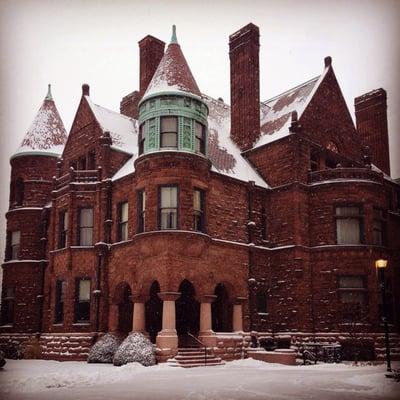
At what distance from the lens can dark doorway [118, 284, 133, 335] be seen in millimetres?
28942

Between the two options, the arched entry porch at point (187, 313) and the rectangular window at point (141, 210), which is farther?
the arched entry porch at point (187, 313)

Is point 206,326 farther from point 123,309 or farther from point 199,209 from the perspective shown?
point 199,209

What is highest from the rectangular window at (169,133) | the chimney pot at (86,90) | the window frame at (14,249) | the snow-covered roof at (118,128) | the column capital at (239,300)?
the chimney pot at (86,90)

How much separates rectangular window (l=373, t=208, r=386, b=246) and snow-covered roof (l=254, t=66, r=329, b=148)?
6.49 meters

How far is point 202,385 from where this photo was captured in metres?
16.0

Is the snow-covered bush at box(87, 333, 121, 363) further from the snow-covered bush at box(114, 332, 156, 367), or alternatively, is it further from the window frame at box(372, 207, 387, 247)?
the window frame at box(372, 207, 387, 247)

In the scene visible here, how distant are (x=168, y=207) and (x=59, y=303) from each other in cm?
959

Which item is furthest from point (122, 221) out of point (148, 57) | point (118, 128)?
point (148, 57)

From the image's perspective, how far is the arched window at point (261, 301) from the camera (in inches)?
1188

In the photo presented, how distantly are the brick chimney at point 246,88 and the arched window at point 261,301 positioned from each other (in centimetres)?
888

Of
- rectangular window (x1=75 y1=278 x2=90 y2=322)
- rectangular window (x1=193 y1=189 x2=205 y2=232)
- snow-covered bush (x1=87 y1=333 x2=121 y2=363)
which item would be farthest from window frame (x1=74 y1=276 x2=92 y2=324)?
rectangular window (x1=193 y1=189 x2=205 y2=232)

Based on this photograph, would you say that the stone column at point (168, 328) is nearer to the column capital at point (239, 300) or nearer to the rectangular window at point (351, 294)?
the column capital at point (239, 300)

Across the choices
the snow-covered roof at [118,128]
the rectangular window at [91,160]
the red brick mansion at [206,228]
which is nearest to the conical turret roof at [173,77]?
the red brick mansion at [206,228]

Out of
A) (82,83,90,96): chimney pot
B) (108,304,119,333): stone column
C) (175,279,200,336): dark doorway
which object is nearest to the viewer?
(108,304,119,333): stone column
